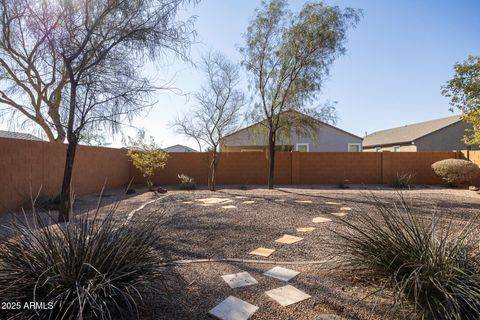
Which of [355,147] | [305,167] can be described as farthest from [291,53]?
[355,147]

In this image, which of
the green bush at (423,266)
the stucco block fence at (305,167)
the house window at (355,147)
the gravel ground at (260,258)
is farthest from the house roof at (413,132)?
the green bush at (423,266)

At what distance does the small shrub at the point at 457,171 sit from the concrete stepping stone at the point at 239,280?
12.0m

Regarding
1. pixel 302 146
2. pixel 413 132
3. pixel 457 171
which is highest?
pixel 413 132

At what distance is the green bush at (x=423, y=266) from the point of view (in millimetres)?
1943

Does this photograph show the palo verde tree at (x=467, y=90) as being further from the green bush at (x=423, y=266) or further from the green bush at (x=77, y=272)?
the green bush at (x=77, y=272)

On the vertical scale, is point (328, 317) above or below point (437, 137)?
below

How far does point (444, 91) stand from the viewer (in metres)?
9.01

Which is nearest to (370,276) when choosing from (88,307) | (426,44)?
(88,307)

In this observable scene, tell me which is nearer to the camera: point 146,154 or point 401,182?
point 146,154

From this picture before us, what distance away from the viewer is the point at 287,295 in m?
2.44

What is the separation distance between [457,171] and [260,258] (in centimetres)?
1153

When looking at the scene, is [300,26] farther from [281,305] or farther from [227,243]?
[281,305]

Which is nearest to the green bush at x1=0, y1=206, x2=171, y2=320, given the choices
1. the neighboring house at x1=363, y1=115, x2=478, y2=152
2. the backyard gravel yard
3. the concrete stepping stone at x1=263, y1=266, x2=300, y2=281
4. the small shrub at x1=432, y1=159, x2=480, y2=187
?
the backyard gravel yard

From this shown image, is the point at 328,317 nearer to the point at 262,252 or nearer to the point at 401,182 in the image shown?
the point at 262,252
